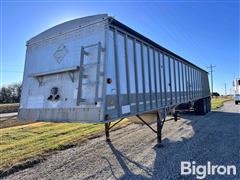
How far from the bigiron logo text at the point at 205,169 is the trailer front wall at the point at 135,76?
5.53ft

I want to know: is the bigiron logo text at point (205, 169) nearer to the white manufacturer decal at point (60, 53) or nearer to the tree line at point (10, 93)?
the white manufacturer decal at point (60, 53)

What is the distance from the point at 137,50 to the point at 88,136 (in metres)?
4.23

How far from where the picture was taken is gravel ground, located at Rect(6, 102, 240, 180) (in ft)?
14.8

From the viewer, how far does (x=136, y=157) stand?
5.53m

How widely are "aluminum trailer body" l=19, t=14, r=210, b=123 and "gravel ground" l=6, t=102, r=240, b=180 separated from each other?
1.24 metres

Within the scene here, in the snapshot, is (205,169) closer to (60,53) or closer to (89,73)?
(89,73)

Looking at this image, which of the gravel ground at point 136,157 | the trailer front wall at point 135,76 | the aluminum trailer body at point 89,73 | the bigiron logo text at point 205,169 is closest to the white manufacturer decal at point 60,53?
the aluminum trailer body at point 89,73

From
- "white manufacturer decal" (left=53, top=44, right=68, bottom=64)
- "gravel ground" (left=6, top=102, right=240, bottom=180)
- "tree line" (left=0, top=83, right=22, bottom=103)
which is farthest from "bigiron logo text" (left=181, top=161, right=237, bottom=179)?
"tree line" (left=0, top=83, right=22, bottom=103)

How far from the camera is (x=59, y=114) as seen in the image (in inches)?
176

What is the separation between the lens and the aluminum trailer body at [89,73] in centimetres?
402

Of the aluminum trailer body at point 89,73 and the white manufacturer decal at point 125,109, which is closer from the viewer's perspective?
the aluminum trailer body at point 89,73

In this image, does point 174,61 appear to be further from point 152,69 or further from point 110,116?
point 110,116

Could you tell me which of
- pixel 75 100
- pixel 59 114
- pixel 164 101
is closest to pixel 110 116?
pixel 75 100

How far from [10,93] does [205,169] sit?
62.2 metres
